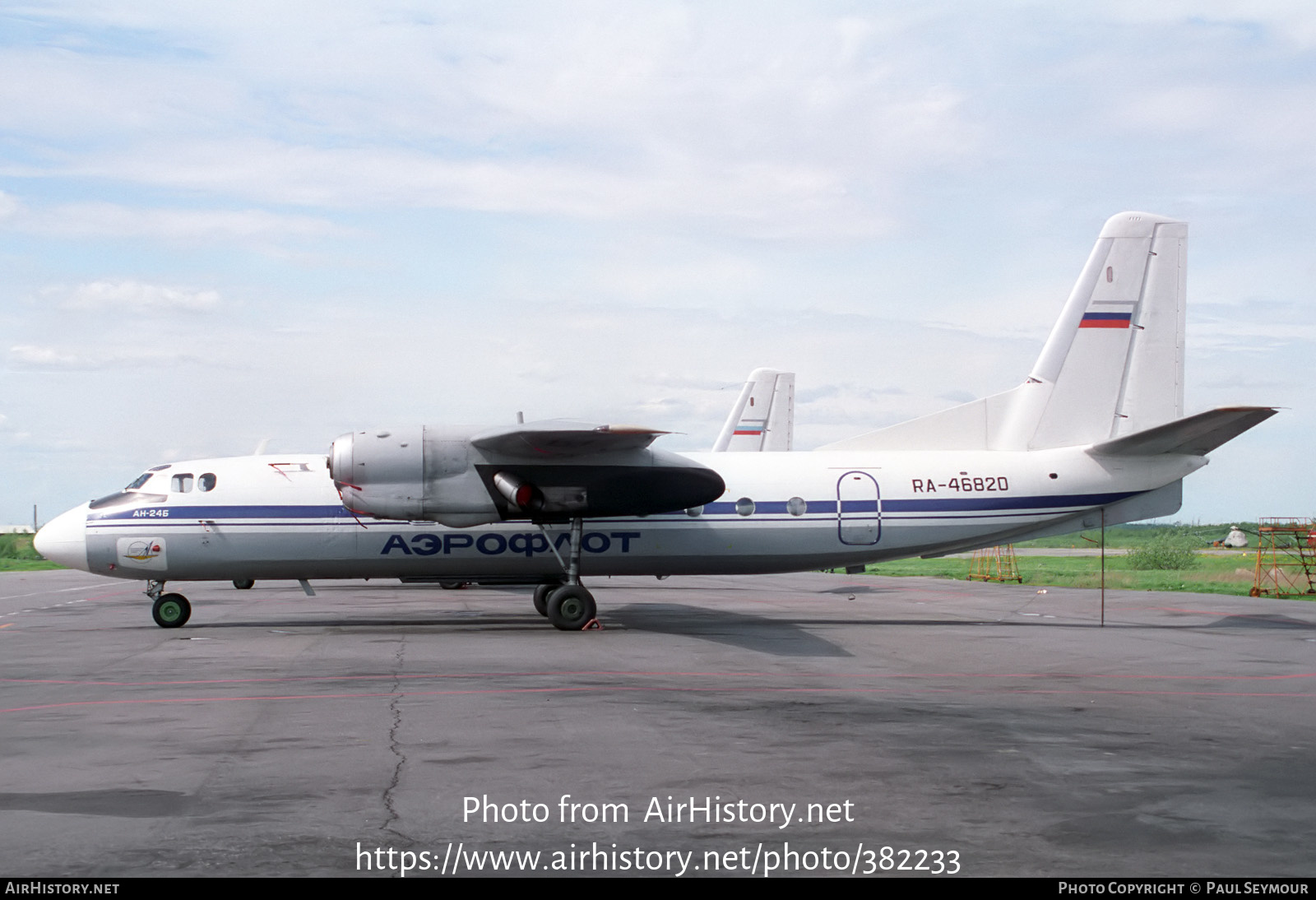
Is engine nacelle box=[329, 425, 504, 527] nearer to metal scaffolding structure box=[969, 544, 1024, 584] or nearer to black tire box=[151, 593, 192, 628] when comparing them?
black tire box=[151, 593, 192, 628]

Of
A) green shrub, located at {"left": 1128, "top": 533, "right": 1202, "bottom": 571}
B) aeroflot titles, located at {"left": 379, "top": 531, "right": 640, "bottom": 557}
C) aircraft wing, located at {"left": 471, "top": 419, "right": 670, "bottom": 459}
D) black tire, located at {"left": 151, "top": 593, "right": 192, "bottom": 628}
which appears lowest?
green shrub, located at {"left": 1128, "top": 533, "right": 1202, "bottom": 571}

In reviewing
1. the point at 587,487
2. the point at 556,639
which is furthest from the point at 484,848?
the point at 587,487

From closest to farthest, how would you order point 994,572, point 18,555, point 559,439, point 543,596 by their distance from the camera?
point 559,439
point 543,596
point 994,572
point 18,555

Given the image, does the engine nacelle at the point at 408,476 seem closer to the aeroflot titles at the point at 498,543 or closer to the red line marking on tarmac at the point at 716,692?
the aeroflot titles at the point at 498,543

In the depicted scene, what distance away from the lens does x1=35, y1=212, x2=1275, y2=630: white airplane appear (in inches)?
720

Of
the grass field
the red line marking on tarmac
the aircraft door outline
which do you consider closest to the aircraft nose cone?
the red line marking on tarmac

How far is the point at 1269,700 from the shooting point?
1149 cm

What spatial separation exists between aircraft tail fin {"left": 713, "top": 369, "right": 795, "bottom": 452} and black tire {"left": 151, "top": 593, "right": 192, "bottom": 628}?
22.3m

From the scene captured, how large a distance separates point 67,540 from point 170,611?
2.17 meters

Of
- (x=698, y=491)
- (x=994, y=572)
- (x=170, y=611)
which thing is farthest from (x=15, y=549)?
(x=698, y=491)

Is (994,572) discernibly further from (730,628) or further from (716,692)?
(716,692)

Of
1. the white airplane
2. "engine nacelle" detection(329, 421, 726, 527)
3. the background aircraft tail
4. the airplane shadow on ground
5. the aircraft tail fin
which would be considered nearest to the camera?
the airplane shadow on ground

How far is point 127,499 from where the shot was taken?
63.9 ft
